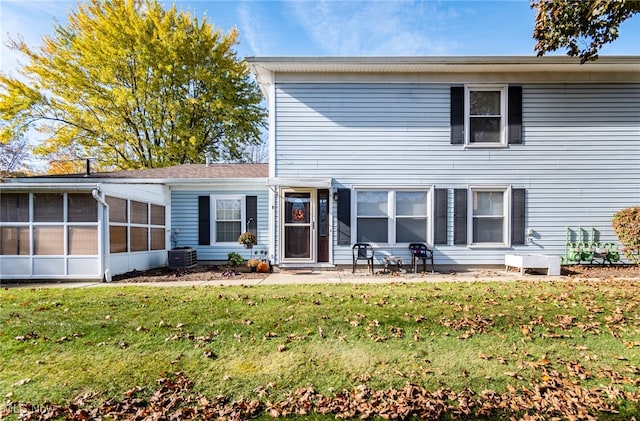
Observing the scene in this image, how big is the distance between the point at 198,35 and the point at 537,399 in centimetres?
2168

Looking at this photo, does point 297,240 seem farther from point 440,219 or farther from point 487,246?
point 487,246

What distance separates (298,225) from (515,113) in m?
6.86

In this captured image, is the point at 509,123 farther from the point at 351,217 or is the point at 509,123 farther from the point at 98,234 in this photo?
the point at 98,234

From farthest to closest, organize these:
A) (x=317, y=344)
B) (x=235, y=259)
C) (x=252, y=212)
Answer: (x=252, y=212), (x=235, y=259), (x=317, y=344)

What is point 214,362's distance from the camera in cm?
364

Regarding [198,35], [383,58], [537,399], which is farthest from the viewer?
[198,35]

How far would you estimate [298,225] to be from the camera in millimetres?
9336

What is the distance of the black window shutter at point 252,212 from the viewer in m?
10.4

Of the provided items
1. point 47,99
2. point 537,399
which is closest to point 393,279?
point 537,399

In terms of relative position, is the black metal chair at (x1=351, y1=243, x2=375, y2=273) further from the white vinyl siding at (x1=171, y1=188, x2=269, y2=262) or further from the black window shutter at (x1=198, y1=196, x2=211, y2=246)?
the black window shutter at (x1=198, y1=196, x2=211, y2=246)

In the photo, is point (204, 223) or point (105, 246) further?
point (204, 223)

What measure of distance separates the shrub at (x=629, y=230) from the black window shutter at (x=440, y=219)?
4.25 metres

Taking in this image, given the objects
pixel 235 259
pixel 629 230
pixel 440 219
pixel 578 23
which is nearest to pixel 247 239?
pixel 235 259

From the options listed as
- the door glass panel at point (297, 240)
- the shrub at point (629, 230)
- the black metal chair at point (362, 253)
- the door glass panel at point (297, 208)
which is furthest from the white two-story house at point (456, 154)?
the shrub at point (629, 230)
